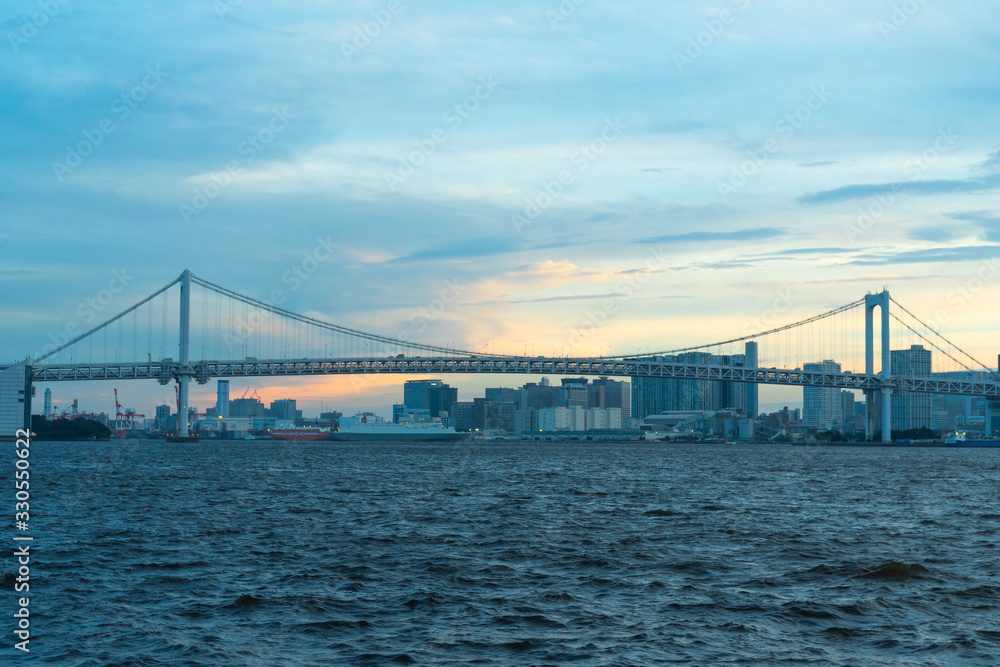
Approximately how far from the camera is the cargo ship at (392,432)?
123 metres

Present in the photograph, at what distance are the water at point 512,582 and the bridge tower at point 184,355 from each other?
58.4 meters

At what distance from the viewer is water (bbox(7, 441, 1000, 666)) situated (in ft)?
30.2

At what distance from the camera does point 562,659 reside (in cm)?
877

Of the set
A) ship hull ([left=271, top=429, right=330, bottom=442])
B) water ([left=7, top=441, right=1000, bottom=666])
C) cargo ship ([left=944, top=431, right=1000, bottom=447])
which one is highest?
water ([left=7, top=441, right=1000, bottom=666])

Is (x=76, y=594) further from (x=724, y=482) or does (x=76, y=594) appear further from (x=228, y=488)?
(x=724, y=482)

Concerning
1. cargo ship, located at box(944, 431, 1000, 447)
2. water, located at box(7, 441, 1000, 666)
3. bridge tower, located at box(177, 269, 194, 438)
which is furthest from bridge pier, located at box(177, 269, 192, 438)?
cargo ship, located at box(944, 431, 1000, 447)

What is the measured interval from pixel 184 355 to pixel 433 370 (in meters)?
22.2

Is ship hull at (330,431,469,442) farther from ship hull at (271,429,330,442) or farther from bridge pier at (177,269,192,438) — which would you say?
bridge pier at (177,269,192,438)

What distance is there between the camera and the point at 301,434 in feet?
445

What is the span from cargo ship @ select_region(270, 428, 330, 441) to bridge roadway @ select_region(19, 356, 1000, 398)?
49.9 m

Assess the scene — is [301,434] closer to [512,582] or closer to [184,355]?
[184,355]

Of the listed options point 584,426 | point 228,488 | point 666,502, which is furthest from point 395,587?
point 584,426

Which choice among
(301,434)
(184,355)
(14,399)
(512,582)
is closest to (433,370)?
(184,355)

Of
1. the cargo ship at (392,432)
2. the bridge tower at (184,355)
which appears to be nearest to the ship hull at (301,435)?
the cargo ship at (392,432)
